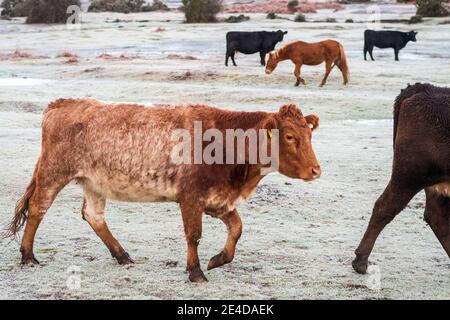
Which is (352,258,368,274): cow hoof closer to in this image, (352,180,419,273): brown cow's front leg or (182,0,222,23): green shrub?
(352,180,419,273): brown cow's front leg

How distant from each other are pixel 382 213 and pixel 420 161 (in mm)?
610

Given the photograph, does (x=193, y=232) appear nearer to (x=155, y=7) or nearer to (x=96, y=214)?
(x=96, y=214)

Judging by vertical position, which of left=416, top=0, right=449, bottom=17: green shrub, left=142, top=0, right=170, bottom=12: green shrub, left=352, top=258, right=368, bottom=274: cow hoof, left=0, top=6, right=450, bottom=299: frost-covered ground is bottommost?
left=142, top=0, right=170, bottom=12: green shrub

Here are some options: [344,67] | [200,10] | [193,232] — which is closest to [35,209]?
[193,232]

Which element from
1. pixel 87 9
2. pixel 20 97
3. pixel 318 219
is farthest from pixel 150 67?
pixel 87 9

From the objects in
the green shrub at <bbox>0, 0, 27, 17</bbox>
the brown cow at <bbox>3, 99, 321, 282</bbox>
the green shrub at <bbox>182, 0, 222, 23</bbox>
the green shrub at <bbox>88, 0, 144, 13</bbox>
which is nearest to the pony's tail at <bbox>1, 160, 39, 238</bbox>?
the brown cow at <bbox>3, 99, 321, 282</bbox>

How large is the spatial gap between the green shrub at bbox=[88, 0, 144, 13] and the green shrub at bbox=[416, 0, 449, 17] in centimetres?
2864

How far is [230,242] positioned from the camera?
6742 millimetres

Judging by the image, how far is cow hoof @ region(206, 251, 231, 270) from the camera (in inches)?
266

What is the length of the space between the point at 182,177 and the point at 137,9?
6878 centimetres

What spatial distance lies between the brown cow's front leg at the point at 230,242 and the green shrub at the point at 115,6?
65.6 metres

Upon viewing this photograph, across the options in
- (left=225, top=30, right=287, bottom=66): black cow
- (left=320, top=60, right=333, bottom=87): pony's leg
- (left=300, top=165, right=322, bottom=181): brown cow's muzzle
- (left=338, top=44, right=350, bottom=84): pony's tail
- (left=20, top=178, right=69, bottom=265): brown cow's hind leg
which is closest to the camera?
(left=300, top=165, right=322, bottom=181): brown cow's muzzle

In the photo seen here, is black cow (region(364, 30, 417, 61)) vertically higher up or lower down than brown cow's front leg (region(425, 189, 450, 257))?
lower down

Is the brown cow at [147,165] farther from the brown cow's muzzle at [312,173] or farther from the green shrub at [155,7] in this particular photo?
the green shrub at [155,7]
